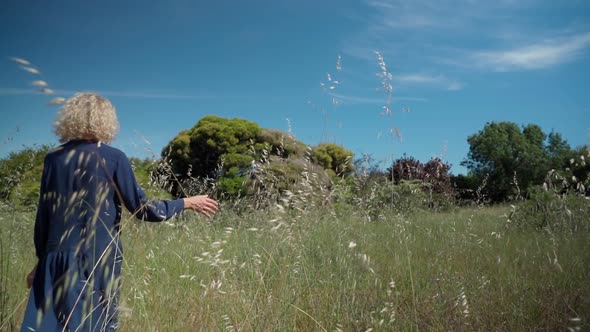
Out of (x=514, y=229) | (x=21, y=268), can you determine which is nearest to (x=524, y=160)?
(x=514, y=229)

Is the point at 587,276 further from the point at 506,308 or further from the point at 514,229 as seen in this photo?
the point at 514,229

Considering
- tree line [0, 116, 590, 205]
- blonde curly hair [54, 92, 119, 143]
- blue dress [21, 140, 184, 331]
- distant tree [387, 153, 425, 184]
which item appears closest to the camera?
blue dress [21, 140, 184, 331]

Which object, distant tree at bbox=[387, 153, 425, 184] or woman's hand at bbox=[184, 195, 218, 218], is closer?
woman's hand at bbox=[184, 195, 218, 218]

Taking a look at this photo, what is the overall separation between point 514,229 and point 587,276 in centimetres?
336

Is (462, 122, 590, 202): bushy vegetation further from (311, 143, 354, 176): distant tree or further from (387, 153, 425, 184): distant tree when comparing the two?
(311, 143, 354, 176): distant tree

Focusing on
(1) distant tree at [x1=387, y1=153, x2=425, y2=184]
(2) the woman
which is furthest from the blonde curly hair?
(1) distant tree at [x1=387, y1=153, x2=425, y2=184]

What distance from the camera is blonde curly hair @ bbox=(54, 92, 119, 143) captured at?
272 cm

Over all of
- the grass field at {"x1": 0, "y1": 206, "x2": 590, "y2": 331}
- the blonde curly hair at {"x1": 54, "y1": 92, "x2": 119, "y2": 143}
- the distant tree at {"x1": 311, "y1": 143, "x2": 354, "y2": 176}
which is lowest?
the grass field at {"x1": 0, "y1": 206, "x2": 590, "y2": 331}

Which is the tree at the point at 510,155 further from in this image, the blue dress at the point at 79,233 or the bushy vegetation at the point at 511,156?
the blue dress at the point at 79,233

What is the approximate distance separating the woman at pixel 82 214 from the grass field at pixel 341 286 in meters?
0.18

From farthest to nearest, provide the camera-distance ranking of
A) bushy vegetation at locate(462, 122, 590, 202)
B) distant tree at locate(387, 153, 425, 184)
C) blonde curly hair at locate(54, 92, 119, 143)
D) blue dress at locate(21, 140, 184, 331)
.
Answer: bushy vegetation at locate(462, 122, 590, 202) → distant tree at locate(387, 153, 425, 184) → blonde curly hair at locate(54, 92, 119, 143) → blue dress at locate(21, 140, 184, 331)

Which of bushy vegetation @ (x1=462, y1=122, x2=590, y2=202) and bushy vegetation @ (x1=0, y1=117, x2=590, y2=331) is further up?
bushy vegetation @ (x1=462, y1=122, x2=590, y2=202)

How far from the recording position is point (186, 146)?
15.4 metres

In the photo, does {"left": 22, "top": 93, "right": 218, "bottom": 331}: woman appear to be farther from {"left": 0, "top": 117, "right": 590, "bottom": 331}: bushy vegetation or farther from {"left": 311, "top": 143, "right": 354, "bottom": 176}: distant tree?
{"left": 311, "top": 143, "right": 354, "bottom": 176}: distant tree
